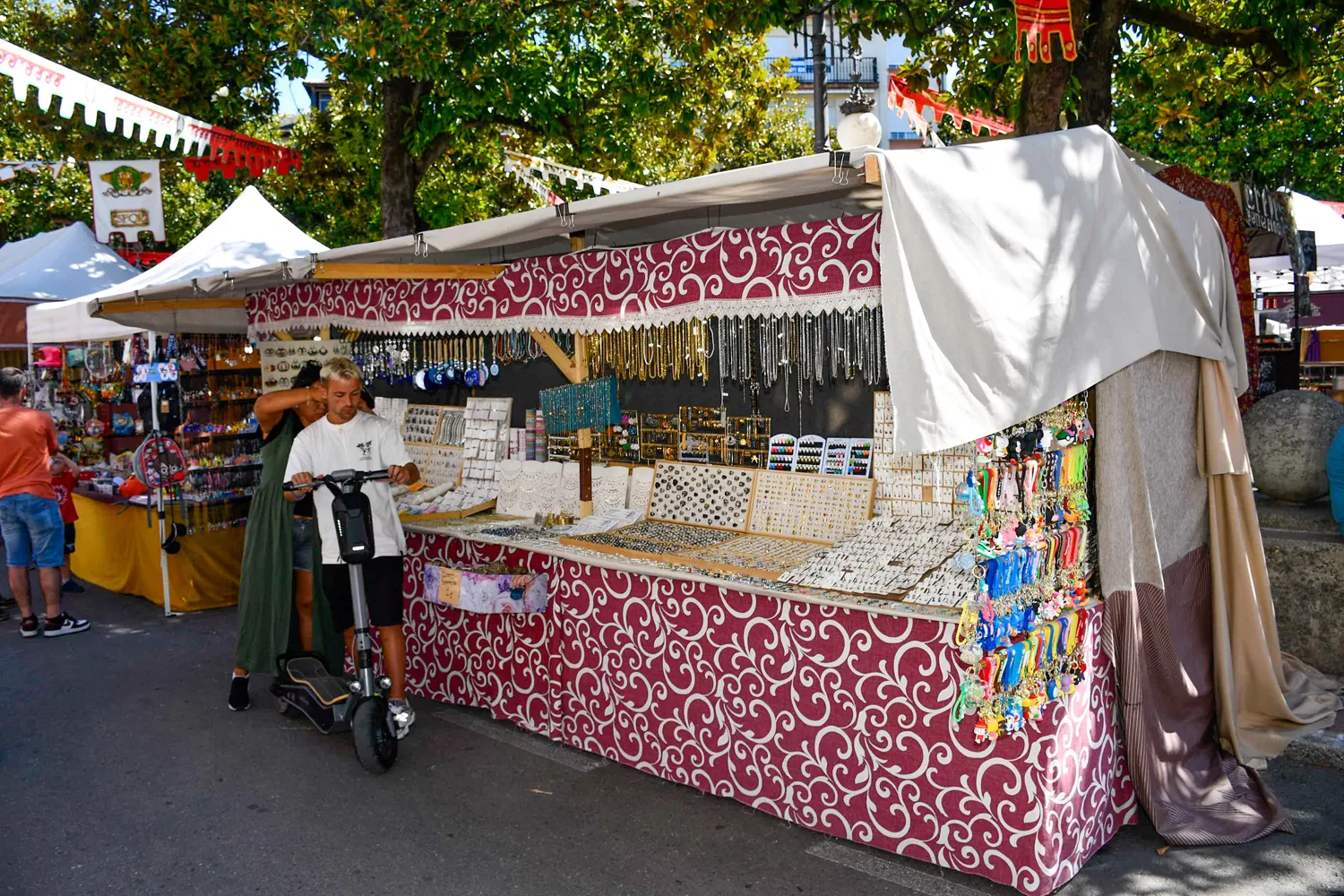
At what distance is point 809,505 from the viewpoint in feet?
Result: 15.2

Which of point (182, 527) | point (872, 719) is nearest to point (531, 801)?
point (872, 719)

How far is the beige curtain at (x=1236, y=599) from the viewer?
12.6 feet

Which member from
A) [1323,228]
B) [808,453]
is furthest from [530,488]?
[1323,228]

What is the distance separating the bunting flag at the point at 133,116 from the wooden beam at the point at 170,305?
3.30 feet

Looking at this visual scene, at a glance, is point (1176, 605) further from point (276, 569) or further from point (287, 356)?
point (287, 356)

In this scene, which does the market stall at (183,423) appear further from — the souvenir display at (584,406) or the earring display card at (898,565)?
the earring display card at (898,565)

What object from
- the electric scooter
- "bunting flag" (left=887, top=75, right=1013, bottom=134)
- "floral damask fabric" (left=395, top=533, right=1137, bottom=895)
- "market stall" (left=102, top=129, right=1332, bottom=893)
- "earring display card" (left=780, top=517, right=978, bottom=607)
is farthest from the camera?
"bunting flag" (left=887, top=75, right=1013, bottom=134)

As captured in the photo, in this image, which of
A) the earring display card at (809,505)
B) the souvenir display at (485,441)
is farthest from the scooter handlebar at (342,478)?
the earring display card at (809,505)

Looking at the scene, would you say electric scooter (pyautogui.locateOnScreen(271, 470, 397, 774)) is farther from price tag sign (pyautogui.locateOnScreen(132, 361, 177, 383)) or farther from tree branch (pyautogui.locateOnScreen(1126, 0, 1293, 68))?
tree branch (pyautogui.locateOnScreen(1126, 0, 1293, 68))

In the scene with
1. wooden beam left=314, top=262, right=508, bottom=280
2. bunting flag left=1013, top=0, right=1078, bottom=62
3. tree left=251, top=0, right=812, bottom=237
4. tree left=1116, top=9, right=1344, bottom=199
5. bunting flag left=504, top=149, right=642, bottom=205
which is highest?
tree left=1116, top=9, right=1344, bottom=199

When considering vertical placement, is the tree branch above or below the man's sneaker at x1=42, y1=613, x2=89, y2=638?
above

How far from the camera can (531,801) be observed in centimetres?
404

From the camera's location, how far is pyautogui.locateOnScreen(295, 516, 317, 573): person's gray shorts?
16.8ft

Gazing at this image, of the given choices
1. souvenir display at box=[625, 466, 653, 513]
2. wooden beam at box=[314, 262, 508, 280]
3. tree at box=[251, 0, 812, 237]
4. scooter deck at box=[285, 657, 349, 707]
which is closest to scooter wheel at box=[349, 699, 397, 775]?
scooter deck at box=[285, 657, 349, 707]
